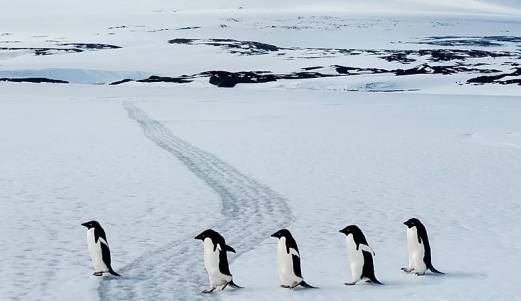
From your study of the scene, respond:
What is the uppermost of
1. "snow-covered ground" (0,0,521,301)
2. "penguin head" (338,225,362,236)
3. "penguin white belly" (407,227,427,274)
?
"penguin head" (338,225,362,236)

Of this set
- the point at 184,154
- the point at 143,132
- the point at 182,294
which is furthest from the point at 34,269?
the point at 143,132

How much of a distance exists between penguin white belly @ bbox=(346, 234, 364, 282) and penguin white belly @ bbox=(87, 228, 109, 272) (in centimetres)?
180

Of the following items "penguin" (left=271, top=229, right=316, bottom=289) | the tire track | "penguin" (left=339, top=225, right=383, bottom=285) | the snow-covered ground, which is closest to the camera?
"penguin" (left=271, top=229, right=316, bottom=289)

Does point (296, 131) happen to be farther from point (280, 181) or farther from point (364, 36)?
point (364, 36)

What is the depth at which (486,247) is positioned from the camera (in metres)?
7.38

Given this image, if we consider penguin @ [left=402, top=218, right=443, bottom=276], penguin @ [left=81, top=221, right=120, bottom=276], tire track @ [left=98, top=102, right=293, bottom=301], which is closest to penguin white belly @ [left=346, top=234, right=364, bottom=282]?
penguin @ [left=402, top=218, right=443, bottom=276]

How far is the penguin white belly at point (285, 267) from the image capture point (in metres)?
5.66

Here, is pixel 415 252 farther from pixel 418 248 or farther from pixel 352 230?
pixel 352 230

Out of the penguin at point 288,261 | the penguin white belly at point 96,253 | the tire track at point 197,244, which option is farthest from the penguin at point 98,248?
the penguin at point 288,261

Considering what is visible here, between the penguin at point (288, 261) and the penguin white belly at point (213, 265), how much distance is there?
1.24ft

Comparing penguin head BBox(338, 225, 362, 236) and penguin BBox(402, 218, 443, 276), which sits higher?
penguin head BBox(338, 225, 362, 236)

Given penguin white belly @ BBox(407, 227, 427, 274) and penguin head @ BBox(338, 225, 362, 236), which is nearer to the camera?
penguin head @ BBox(338, 225, 362, 236)

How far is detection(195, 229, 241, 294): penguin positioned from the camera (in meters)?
5.66

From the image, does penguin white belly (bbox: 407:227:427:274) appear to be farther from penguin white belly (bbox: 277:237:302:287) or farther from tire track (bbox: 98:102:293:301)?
tire track (bbox: 98:102:293:301)
